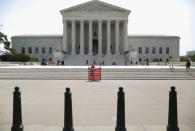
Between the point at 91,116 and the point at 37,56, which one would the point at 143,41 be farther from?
the point at 91,116

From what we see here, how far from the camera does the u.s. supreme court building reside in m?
51.6

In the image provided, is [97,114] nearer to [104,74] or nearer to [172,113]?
[172,113]

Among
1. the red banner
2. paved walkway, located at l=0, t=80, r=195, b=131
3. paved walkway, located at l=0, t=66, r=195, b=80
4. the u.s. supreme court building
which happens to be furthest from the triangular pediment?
paved walkway, located at l=0, t=80, r=195, b=131

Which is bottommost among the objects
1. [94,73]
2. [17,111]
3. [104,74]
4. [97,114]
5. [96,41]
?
[97,114]

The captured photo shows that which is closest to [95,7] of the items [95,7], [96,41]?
[95,7]

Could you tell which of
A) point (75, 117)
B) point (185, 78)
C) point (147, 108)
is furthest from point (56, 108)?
point (185, 78)

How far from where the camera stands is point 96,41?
66.1 m

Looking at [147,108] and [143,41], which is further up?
[143,41]

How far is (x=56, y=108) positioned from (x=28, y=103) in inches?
60.2

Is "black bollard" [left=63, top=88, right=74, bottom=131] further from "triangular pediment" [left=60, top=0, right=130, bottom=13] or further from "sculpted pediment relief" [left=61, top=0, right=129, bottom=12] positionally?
"sculpted pediment relief" [left=61, top=0, right=129, bottom=12]

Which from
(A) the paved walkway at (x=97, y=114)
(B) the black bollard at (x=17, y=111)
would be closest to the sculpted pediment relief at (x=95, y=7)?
(A) the paved walkway at (x=97, y=114)

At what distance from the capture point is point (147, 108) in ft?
20.0

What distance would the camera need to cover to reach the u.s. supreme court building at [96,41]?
51.6 metres

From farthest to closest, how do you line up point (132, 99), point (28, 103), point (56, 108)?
1. point (132, 99)
2. point (28, 103)
3. point (56, 108)
